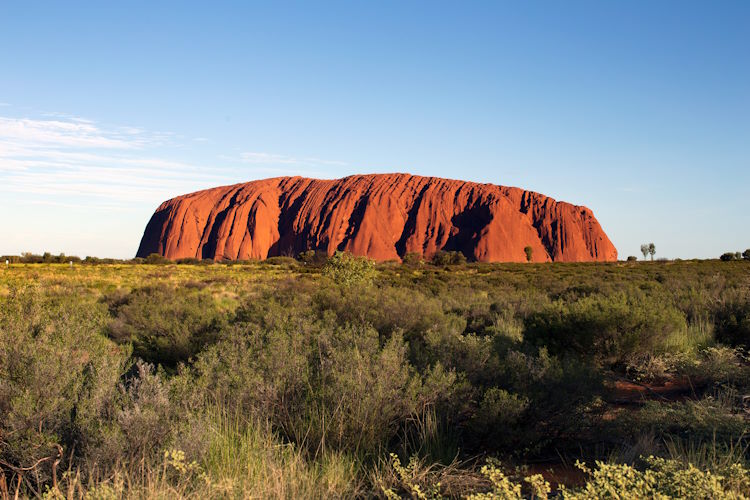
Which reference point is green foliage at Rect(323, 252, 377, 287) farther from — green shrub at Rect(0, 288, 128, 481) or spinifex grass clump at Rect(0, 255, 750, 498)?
green shrub at Rect(0, 288, 128, 481)

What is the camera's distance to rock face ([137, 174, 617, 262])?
335 feet

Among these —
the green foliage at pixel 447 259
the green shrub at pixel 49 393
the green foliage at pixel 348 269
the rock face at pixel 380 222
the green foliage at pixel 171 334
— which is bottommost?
the green foliage at pixel 171 334

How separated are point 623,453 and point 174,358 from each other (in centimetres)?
720

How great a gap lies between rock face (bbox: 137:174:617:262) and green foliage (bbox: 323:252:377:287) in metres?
74.3

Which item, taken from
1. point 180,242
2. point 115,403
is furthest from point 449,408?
point 180,242

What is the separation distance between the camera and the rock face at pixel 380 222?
102125 mm

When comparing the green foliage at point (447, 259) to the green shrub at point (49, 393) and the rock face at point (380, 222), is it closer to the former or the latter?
the rock face at point (380, 222)

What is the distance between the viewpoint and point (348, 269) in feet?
71.4

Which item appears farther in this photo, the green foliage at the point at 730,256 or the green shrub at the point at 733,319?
the green foliage at the point at 730,256

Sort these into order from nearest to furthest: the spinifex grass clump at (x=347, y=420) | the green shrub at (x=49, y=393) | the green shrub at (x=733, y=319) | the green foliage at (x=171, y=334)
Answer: the spinifex grass clump at (x=347, y=420)
the green shrub at (x=49, y=393)
the green foliage at (x=171, y=334)
the green shrub at (x=733, y=319)

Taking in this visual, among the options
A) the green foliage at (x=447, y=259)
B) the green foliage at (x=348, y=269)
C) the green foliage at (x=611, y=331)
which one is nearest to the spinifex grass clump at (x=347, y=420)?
the green foliage at (x=611, y=331)

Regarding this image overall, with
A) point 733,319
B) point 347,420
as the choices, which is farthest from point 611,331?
point 347,420

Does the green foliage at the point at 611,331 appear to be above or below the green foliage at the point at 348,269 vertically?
below

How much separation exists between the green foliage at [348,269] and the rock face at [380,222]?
244 feet
